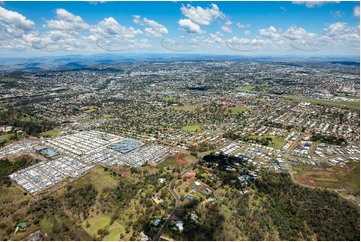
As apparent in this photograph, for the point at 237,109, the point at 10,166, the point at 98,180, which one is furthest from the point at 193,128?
the point at 10,166

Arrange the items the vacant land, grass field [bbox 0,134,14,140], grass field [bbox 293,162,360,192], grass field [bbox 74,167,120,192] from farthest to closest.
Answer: grass field [bbox 0,134,14,140] < the vacant land < grass field [bbox 74,167,120,192] < grass field [bbox 293,162,360,192]

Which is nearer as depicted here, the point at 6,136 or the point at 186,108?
the point at 6,136

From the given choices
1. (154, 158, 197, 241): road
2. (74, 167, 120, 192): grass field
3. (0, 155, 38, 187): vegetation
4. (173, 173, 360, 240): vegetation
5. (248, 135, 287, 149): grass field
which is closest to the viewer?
(154, 158, 197, 241): road

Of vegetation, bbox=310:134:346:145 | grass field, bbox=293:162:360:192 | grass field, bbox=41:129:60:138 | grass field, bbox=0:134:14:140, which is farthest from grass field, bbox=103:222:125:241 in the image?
vegetation, bbox=310:134:346:145

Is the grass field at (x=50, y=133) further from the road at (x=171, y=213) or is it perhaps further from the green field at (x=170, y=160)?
the road at (x=171, y=213)

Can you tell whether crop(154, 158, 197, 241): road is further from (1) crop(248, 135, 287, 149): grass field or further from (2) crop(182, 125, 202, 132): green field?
(2) crop(182, 125, 202, 132): green field

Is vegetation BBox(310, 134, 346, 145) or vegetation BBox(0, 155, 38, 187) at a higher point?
vegetation BBox(310, 134, 346, 145)

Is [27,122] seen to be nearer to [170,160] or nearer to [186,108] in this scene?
[170,160]

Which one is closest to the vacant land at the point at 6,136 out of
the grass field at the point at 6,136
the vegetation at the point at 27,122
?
the grass field at the point at 6,136

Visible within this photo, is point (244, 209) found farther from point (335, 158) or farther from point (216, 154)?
point (335, 158)

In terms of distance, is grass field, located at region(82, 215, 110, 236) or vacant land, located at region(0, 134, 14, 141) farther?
vacant land, located at region(0, 134, 14, 141)
